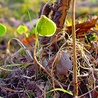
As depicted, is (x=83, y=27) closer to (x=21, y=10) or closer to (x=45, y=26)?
(x=45, y=26)

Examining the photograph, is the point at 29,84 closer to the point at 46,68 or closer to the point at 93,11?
the point at 46,68

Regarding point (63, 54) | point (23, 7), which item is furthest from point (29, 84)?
point (23, 7)

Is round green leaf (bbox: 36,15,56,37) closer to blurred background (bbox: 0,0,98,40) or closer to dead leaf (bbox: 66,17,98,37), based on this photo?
dead leaf (bbox: 66,17,98,37)

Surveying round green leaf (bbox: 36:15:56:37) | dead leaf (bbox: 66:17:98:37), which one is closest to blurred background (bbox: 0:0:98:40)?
dead leaf (bbox: 66:17:98:37)

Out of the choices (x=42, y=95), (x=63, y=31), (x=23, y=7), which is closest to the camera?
(x=42, y=95)

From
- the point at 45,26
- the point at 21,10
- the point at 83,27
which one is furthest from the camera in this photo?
the point at 21,10

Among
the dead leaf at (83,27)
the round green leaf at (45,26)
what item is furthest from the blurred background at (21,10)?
the round green leaf at (45,26)

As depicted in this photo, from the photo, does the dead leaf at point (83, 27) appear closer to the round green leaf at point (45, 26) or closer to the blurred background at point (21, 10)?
the round green leaf at point (45, 26)

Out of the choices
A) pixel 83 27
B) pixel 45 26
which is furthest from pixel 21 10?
pixel 45 26
